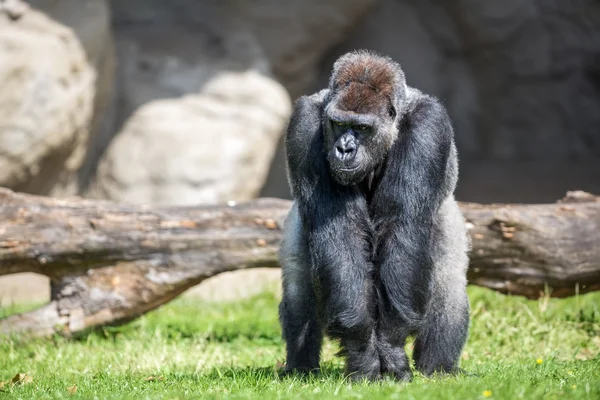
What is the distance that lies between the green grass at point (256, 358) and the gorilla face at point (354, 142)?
100 centimetres

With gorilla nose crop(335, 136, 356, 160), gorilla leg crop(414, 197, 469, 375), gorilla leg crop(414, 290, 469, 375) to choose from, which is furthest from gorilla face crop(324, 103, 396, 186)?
gorilla leg crop(414, 290, 469, 375)

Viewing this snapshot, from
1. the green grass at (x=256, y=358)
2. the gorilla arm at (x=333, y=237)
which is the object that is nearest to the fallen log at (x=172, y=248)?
the green grass at (x=256, y=358)

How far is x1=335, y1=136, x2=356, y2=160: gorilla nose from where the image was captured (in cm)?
380

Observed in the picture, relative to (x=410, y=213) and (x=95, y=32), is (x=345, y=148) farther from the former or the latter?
(x=95, y=32)

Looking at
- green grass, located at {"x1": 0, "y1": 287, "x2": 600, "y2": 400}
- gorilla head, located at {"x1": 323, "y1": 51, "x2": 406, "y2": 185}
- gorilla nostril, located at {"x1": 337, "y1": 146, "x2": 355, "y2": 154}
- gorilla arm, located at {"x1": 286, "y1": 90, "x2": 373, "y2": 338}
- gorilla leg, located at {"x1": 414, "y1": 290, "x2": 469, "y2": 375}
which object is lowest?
green grass, located at {"x1": 0, "y1": 287, "x2": 600, "y2": 400}

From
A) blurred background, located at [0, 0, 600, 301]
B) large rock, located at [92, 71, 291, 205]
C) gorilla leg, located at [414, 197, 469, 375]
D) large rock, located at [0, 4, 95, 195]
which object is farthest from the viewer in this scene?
large rock, located at [92, 71, 291, 205]

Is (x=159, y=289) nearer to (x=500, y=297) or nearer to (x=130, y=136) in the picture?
(x=500, y=297)

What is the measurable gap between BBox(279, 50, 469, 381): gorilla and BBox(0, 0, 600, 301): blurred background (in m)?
4.71

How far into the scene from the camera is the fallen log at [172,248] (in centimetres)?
550

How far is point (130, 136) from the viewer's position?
9148 mm

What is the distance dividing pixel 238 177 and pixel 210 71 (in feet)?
4.95

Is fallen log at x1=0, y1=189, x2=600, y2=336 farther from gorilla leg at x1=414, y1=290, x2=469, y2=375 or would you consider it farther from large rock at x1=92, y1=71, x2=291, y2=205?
large rock at x1=92, y1=71, x2=291, y2=205

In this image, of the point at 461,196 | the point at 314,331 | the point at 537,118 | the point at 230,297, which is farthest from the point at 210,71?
the point at 314,331

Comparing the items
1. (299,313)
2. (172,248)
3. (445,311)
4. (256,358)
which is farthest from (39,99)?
(445,311)
